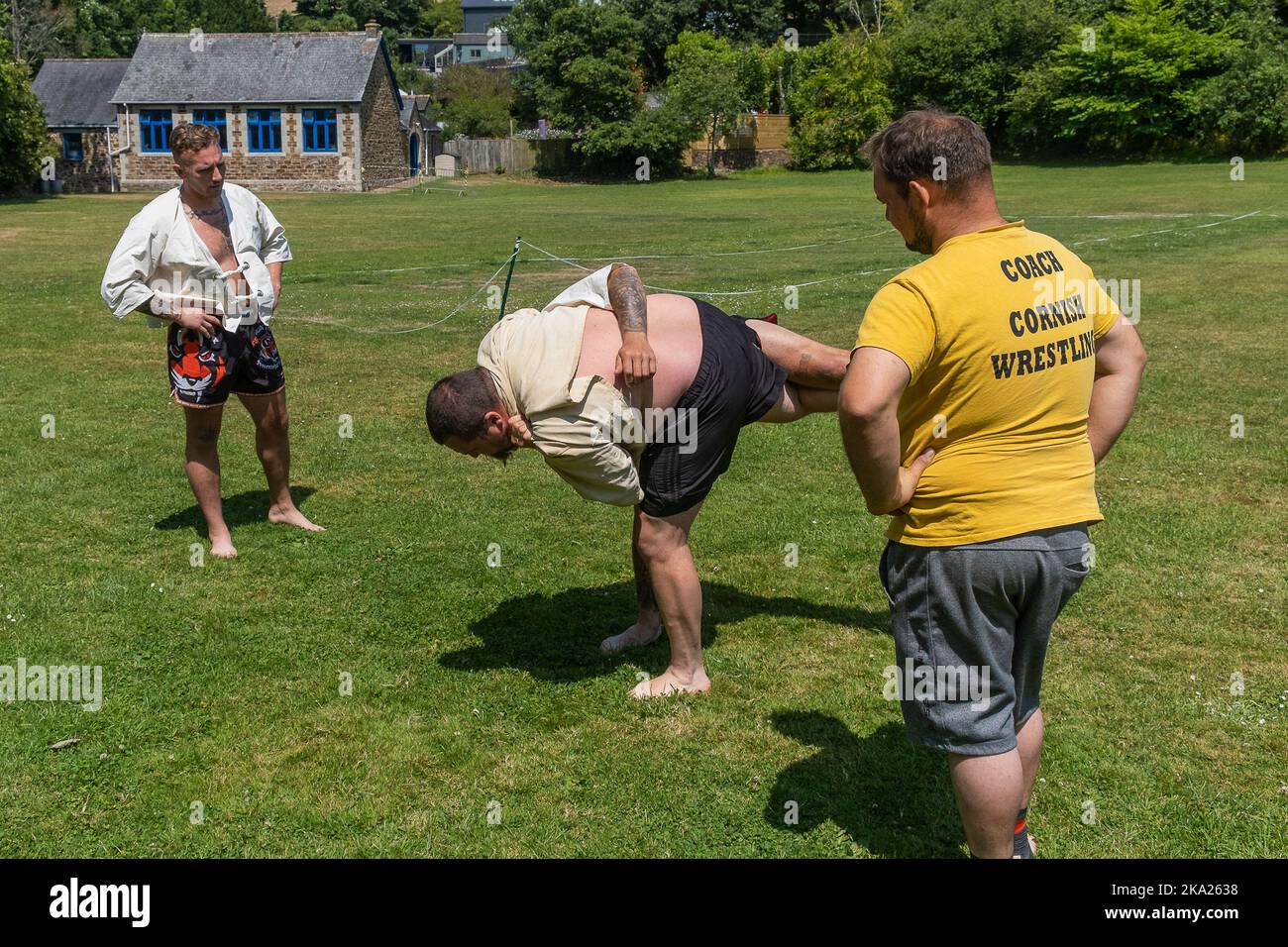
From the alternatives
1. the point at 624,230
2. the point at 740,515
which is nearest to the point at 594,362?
the point at 740,515

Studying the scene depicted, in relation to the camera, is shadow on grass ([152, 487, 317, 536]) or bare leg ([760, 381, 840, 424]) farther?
shadow on grass ([152, 487, 317, 536])

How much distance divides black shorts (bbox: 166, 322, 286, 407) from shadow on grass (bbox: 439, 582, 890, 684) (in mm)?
2163

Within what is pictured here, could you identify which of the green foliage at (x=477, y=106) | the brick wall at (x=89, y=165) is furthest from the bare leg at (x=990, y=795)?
the green foliage at (x=477, y=106)

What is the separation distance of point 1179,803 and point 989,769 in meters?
1.37

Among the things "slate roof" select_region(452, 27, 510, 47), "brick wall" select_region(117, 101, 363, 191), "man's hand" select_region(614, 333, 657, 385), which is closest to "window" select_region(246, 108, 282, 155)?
"brick wall" select_region(117, 101, 363, 191)

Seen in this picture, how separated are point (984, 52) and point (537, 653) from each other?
198 feet

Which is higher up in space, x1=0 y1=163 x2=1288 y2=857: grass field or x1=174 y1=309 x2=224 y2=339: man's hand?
x1=174 y1=309 x2=224 y2=339: man's hand

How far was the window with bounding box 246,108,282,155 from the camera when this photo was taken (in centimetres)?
6103

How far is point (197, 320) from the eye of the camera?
6.47 meters

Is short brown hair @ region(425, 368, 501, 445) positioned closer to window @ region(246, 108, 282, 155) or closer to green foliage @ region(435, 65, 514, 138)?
window @ region(246, 108, 282, 155)

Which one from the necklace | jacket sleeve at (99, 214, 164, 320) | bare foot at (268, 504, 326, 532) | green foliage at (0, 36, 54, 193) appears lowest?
bare foot at (268, 504, 326, 532)

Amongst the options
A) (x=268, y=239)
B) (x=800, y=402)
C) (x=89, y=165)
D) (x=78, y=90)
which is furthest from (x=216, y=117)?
(x=800, y=402)

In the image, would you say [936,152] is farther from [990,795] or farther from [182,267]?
[182,267]
